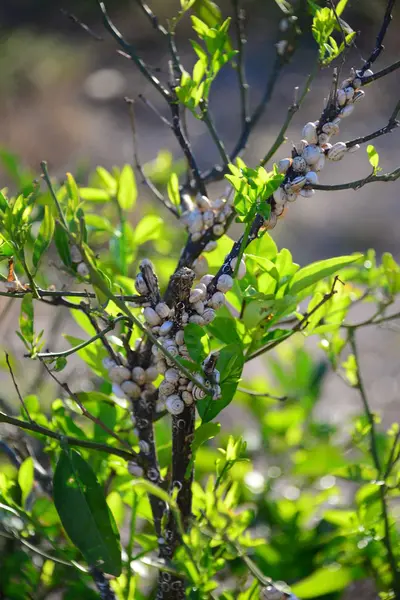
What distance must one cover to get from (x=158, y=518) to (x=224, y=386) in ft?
0.51

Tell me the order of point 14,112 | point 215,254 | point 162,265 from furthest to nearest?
point 14,112
point 162,265
point 215,254

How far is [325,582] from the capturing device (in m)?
0.72

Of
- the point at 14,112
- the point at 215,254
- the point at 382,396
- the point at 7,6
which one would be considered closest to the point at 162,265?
the point at 215,254

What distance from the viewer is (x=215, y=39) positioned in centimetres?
56

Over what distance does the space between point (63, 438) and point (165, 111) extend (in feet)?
15.6

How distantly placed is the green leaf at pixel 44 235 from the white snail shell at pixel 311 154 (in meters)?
0.18

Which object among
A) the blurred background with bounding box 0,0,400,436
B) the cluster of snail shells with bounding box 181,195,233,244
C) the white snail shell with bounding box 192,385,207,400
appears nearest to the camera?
the white snail shell with bounding box 192,385,207,400

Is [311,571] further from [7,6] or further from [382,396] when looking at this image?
[7,6]

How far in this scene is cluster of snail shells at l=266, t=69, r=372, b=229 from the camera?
485 mm

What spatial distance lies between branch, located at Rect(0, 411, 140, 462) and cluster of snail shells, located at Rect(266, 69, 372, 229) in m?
0.20

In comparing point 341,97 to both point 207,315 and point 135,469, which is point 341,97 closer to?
point 207,315

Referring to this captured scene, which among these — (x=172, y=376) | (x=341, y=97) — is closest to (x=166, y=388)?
(x=172, y=376)

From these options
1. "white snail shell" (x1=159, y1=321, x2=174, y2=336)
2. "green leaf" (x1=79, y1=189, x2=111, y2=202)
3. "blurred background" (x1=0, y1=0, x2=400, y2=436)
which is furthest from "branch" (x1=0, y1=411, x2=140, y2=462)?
"blurred background" (x1=0, y1=0, x2=400, y2=436)

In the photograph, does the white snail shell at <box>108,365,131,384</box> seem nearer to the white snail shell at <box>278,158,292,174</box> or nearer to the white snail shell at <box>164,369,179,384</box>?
the white snail shell at <box>164,369,179,384</box>
